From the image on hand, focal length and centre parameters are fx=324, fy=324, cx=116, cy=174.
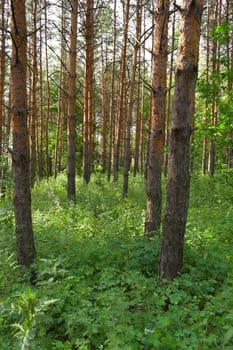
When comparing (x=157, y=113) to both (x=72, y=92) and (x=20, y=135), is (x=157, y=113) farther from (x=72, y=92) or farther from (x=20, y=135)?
(x=72, y=92)

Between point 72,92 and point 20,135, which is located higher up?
point 72,92

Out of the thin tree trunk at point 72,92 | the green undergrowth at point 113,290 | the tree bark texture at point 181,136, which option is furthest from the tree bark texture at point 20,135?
the thin tree trunk at point 72,92

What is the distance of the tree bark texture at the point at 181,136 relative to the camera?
3924mm

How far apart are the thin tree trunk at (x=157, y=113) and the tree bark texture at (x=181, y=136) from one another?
2.05 meters

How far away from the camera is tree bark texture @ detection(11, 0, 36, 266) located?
16.1 ft

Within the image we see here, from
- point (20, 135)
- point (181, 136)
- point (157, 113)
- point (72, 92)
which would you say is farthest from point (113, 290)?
point (72, 92)

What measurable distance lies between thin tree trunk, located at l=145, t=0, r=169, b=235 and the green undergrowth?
53cm

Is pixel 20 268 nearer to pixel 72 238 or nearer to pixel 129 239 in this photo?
pixel 72 238

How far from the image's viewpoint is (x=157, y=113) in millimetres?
6453

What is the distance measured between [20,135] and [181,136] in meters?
2.50

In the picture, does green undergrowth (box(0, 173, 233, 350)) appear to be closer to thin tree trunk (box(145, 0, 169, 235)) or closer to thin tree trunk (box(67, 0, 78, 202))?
thin tree trunk (box(145, 0, 169, 235))

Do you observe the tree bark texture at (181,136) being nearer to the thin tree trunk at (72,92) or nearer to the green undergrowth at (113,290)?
the green undergrowth at (113,290)

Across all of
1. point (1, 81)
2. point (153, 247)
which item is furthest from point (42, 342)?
point (1, 81)

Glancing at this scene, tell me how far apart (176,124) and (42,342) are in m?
2.88
